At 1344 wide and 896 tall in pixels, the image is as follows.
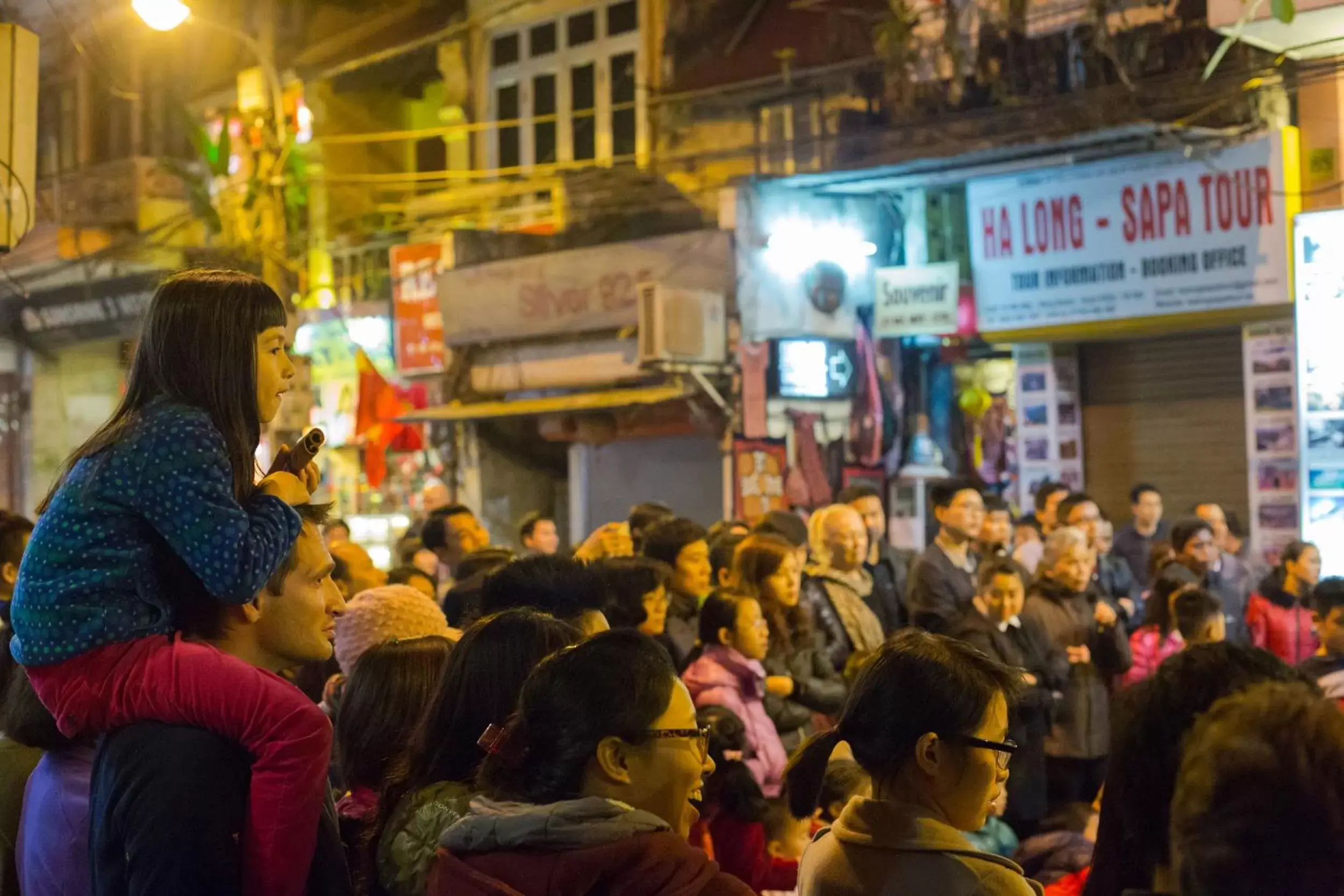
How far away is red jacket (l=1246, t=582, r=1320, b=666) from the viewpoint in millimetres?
10109

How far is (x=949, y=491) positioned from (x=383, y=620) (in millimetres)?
5450

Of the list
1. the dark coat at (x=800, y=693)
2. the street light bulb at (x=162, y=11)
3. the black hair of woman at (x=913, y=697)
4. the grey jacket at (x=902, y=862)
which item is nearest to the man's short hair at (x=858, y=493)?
the dark coat at (x=800, y=693)

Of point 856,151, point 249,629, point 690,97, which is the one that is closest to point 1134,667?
point 249,629

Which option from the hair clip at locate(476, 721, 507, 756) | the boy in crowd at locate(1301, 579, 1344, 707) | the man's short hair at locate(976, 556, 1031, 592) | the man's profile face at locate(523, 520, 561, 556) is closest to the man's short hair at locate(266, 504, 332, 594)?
the hair clip at locate(476, 721, 507, 756)

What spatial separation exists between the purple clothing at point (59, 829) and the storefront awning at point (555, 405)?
14.4m

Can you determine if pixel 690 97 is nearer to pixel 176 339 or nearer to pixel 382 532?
Answer: pixel 382 532

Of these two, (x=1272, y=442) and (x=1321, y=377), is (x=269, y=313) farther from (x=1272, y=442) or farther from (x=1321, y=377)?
(x=1272, y=442)

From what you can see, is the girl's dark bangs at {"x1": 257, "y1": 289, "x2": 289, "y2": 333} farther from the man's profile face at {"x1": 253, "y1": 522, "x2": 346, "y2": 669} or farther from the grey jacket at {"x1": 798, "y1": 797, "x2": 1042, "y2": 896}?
the grey jacket at {"x1": 798, "y1": 797, "x2": 1042, "y2": 896}

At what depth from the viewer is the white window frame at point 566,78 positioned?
19969mm

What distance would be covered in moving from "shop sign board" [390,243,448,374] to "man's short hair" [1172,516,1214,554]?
1215 cm

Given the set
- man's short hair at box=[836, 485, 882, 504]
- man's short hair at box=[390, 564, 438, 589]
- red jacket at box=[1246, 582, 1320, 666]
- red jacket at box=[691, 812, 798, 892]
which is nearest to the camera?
red jacket at box=[691, 812, 798, 892]

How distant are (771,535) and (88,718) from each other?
5328 millimetres

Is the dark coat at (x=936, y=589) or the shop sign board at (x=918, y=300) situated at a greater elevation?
the shop sign board at (x=918, y=300)

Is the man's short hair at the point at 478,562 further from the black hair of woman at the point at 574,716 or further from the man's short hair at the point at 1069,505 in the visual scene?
the black hair of woman at the point at 574,716
